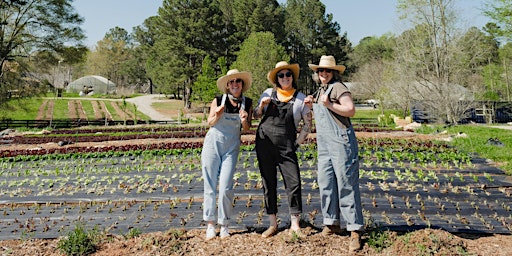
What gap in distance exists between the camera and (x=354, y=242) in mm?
3410

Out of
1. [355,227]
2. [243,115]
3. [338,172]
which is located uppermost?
[243,115]

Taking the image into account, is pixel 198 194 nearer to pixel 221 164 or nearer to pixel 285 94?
pixel 221 164

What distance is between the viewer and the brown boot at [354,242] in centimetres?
338

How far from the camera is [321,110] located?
3.68 meters

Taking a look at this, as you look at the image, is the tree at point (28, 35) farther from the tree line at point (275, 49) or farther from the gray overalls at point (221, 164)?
the gray overalls at point (221, 164)

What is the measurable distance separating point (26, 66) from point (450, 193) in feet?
90.1

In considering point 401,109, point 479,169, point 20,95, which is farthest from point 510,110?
point 20,95

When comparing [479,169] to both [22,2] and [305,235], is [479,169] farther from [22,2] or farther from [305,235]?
[22,2]

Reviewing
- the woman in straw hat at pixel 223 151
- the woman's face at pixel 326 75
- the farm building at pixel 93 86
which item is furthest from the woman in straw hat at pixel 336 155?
the farm building at pixel 93 86

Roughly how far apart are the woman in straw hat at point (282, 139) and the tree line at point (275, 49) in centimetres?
1411

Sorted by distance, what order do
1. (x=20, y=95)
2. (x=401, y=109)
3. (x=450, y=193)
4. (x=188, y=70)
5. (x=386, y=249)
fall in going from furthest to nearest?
(x=188, y=70), (x=401, y=109), (x=20, y=95), (x=450, y=193), (x=386, y=249)

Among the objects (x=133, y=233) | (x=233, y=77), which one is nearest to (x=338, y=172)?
(x=233, y=77)

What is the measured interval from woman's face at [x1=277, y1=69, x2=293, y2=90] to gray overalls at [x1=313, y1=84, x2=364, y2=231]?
375mm

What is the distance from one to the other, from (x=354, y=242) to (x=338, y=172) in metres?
0.65
